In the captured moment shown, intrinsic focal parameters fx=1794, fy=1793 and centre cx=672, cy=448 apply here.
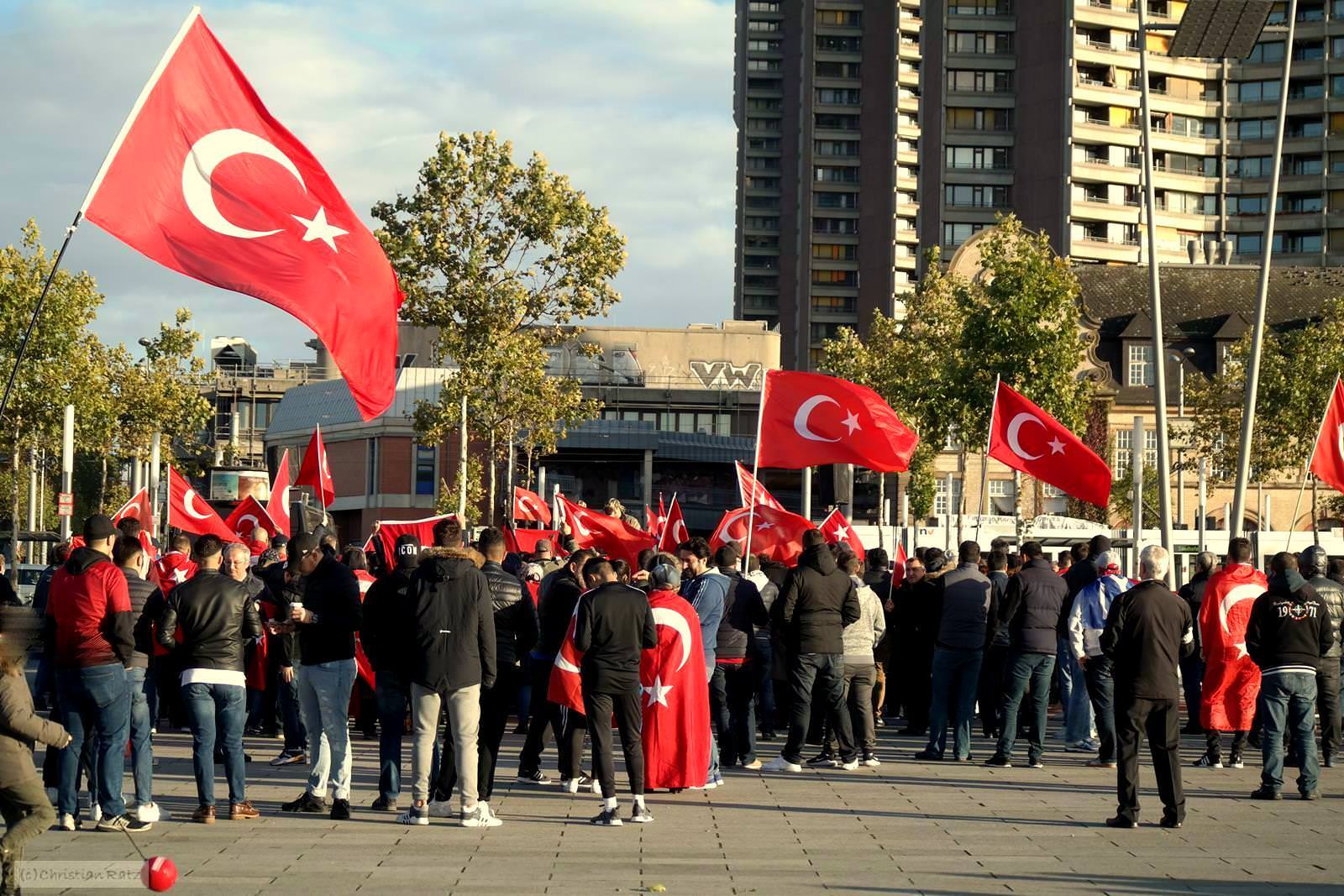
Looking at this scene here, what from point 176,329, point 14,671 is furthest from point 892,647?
point 176,329

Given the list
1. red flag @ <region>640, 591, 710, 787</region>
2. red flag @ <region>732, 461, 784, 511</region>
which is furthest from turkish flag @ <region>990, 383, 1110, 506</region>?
red flag @ <region>640, 591, 710, 787</region>

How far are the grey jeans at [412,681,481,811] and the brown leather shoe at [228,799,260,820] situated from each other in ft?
3.71

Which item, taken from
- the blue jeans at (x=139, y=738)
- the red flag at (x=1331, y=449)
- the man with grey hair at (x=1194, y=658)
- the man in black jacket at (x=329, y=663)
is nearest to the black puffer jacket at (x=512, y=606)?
the man in black jacket at (x=329, y=663)

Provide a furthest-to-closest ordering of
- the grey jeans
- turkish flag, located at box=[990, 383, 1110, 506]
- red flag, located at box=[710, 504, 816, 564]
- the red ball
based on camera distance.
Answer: red flag, located at box=[710, 504, 816, 564], turkish flag, located at box=[990, 383, 1110, 506], the grey jeans, the red ball

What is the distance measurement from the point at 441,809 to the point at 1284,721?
250 inches

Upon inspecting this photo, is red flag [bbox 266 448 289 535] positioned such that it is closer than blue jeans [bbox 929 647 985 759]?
No

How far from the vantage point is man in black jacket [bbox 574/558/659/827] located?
11.9 m

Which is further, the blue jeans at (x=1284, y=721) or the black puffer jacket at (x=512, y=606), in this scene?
the blue jeans at (x=1284, y=721)

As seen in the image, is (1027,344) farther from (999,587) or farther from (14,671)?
(14,671)

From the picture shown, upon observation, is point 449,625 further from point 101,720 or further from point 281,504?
point 281,504

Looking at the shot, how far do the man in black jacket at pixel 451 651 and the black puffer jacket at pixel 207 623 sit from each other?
1.07 metres

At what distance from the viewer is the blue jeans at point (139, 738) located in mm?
11359

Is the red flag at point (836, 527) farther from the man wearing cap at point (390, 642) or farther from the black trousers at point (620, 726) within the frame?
the man wearing cap at point (390, 642)

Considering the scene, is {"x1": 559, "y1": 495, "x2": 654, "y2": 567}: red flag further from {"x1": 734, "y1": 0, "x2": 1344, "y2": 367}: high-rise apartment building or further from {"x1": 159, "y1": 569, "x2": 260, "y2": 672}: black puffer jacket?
{"x1": 734, "y1": 0, "x2": 1344, "y2": 367}: high-rise apartment building
